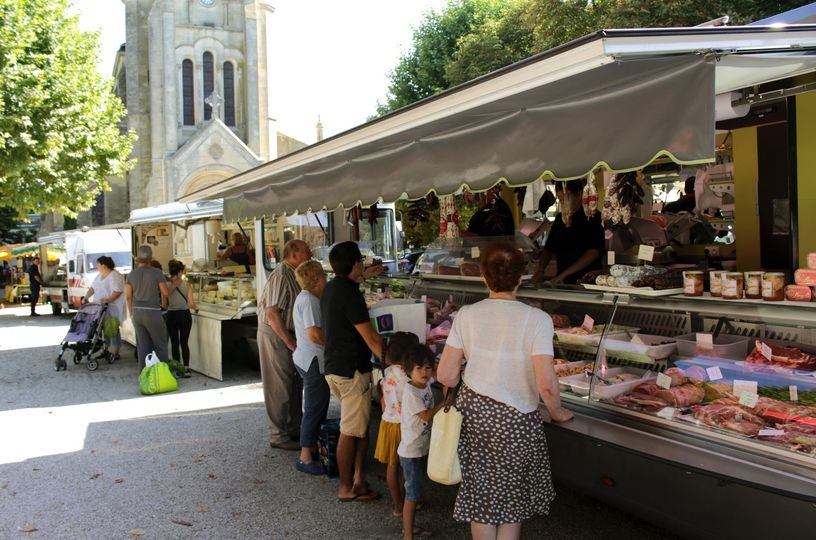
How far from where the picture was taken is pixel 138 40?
43.9 m

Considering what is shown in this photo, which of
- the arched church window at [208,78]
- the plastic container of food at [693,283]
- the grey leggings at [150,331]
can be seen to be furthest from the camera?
the arched church window at [208,78]

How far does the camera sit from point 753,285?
3.96 metres

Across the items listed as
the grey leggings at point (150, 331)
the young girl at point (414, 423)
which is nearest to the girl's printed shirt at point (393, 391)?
A: the young girl at point (414, 423)

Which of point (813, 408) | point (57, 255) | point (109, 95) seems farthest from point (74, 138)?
point (813, 408)

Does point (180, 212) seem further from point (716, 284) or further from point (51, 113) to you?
point (716, 284)

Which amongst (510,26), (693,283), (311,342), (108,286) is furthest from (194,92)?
(693,283)

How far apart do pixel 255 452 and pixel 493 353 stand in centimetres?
398

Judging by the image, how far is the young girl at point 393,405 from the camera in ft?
14.9

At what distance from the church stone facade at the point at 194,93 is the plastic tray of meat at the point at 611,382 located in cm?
3762

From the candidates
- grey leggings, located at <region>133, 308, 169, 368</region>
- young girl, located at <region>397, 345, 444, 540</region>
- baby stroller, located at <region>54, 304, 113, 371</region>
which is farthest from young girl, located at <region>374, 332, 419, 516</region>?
baby stroller, located at <region>54, 304, 113, 371</region>

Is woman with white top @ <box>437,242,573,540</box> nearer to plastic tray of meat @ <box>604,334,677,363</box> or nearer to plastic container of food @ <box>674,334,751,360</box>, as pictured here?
plastic tray of meat @ <box>604,334,677,363</box>

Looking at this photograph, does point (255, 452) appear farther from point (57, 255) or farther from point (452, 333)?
point (57, 255)

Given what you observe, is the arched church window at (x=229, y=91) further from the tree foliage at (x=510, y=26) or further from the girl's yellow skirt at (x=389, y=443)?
the girl's yellow skirt at (x=389, y=443)

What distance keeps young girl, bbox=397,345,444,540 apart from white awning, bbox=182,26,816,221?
111cm
